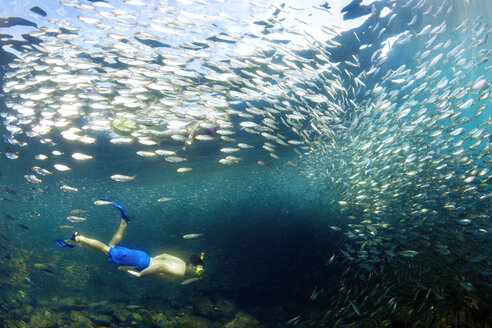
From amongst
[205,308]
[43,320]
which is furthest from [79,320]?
[205,308]

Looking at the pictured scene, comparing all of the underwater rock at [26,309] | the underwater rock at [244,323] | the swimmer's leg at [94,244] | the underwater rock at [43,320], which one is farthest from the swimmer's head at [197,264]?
the underwater rock at [26,309]

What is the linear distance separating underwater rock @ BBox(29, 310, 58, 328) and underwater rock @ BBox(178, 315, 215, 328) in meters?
4.90

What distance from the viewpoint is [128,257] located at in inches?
261

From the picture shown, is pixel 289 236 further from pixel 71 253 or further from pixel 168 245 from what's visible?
pixel 71 253

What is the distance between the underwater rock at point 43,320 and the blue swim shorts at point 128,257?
226 inches

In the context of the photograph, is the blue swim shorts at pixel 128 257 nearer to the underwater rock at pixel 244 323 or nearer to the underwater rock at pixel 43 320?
the underwater rock at pixel 244 323

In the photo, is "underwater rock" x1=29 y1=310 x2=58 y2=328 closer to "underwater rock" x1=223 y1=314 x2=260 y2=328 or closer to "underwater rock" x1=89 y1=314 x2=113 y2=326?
"underwater rock" x1=89 y1=314 x2=113 y2=326

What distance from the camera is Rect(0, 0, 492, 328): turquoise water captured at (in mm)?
7148

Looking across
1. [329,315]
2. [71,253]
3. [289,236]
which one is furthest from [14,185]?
[329,315]

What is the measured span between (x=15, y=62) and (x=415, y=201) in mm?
17020

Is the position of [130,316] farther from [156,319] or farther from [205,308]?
[205,308]

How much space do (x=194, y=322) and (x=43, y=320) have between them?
6033 mm

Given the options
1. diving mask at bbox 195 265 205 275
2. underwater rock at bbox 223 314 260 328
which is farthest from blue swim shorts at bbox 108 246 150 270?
underwater rock at bbox 223 314 260 328

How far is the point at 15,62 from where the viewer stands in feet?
30.6
